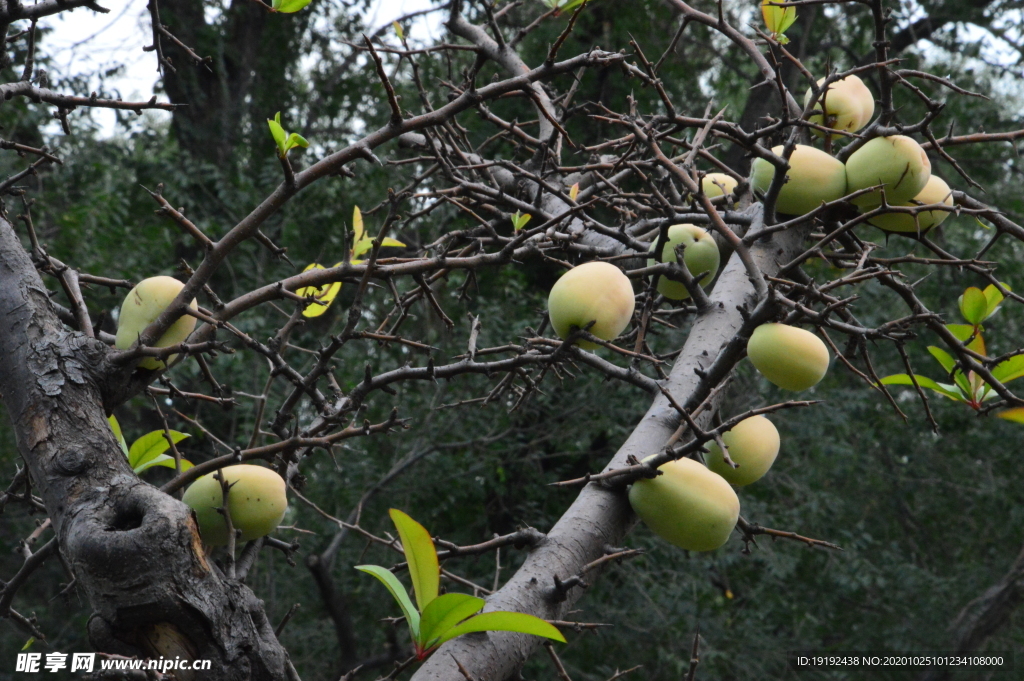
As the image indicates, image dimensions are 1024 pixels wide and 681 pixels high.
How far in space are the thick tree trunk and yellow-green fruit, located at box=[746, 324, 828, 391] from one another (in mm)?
906

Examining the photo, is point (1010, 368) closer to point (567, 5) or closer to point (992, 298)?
point (992, 298)

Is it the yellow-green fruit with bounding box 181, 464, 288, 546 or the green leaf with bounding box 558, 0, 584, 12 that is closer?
the yellow-green fruit with bounding box 181, 464, 288, 546

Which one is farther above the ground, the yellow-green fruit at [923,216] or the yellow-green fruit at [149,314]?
the yellow-green fruit at [923,216]

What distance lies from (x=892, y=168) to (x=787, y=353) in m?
0.39

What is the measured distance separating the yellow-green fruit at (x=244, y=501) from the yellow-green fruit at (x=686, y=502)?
23.1 inches

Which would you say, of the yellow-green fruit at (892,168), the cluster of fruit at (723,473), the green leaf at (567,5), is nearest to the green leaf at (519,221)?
the green leaf at (567,5)

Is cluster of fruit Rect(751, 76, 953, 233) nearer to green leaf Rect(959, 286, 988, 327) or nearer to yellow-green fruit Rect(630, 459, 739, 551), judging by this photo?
green leaf Rect(959, 286, 988, 327)

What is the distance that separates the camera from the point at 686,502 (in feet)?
4.34

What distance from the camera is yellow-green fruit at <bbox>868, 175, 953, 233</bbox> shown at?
154cm

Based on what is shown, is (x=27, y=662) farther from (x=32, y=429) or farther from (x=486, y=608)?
(x=486, y=608)

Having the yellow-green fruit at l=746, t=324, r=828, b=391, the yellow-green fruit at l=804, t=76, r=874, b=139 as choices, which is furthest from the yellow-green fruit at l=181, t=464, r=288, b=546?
the yellow-green fruit at l=804, t=76, r=874, b=139

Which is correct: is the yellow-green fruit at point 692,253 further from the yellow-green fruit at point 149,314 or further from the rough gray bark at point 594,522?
the yellow-green fruit at point 149,314

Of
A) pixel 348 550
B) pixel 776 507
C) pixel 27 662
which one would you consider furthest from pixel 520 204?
pixel 776 507

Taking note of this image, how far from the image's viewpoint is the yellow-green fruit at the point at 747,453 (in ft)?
4.93
